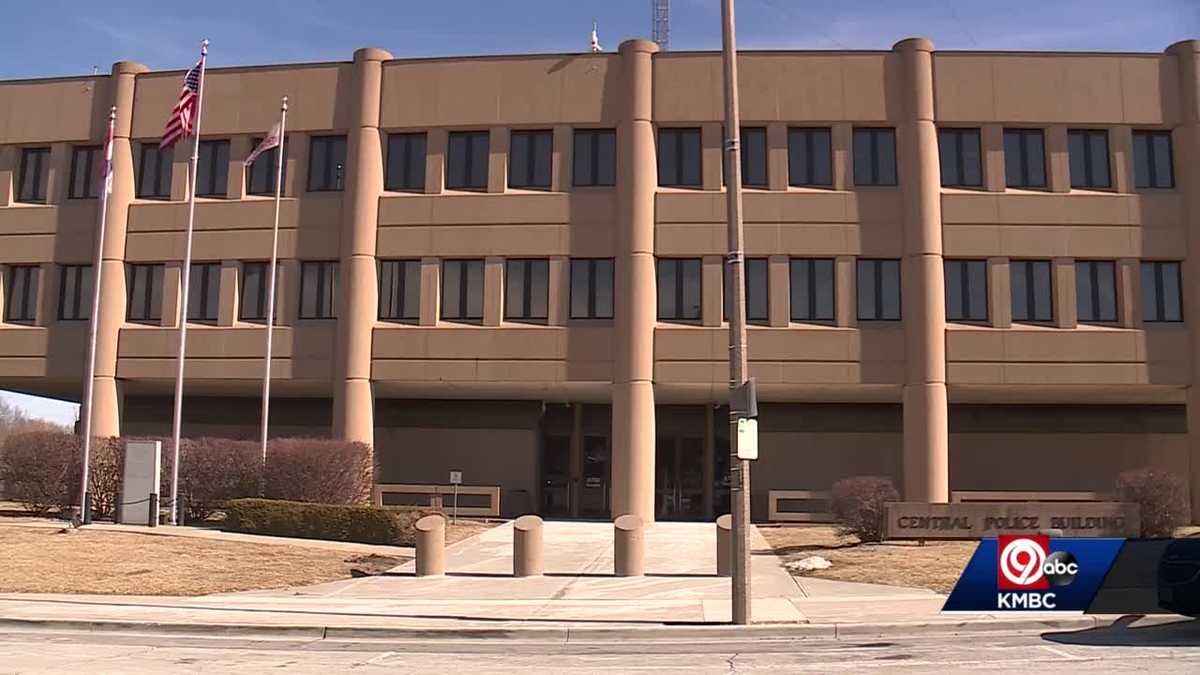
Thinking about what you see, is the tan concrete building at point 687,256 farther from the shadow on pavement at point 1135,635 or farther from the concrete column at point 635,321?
the shadow on pavement at point 1135,635

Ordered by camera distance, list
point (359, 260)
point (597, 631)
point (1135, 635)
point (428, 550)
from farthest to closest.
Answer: point (359, 260)
point (428, 550)
point (597, 631)
point (1135, 635)

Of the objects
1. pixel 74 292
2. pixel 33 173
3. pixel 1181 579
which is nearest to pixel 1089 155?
pixel 1181 579

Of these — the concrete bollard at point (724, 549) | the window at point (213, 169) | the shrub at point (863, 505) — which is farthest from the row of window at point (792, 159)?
the concrete bollard at point (724, 549)

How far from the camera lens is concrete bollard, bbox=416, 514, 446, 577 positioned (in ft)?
66.8

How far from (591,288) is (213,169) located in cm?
1330

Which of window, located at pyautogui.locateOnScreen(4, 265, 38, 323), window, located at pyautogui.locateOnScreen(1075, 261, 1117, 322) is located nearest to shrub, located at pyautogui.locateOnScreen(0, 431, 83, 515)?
window, located at pyautogui.locateOnScreen(4, 265, 38, 323)

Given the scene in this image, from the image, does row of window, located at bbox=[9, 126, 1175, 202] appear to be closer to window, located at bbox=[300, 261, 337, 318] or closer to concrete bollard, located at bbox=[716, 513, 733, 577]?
window, located at bbox=[300, 261, 337, 318]

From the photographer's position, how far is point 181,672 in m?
11.3

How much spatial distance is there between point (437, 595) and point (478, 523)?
1198cm

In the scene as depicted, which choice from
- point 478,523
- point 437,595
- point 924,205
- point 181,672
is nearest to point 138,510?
point 478,523

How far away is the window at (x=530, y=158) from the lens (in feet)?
111

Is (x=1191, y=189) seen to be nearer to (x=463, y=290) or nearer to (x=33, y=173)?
(x=463, y=290)

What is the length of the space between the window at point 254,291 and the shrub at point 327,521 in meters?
10.5

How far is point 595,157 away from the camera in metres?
33.6
